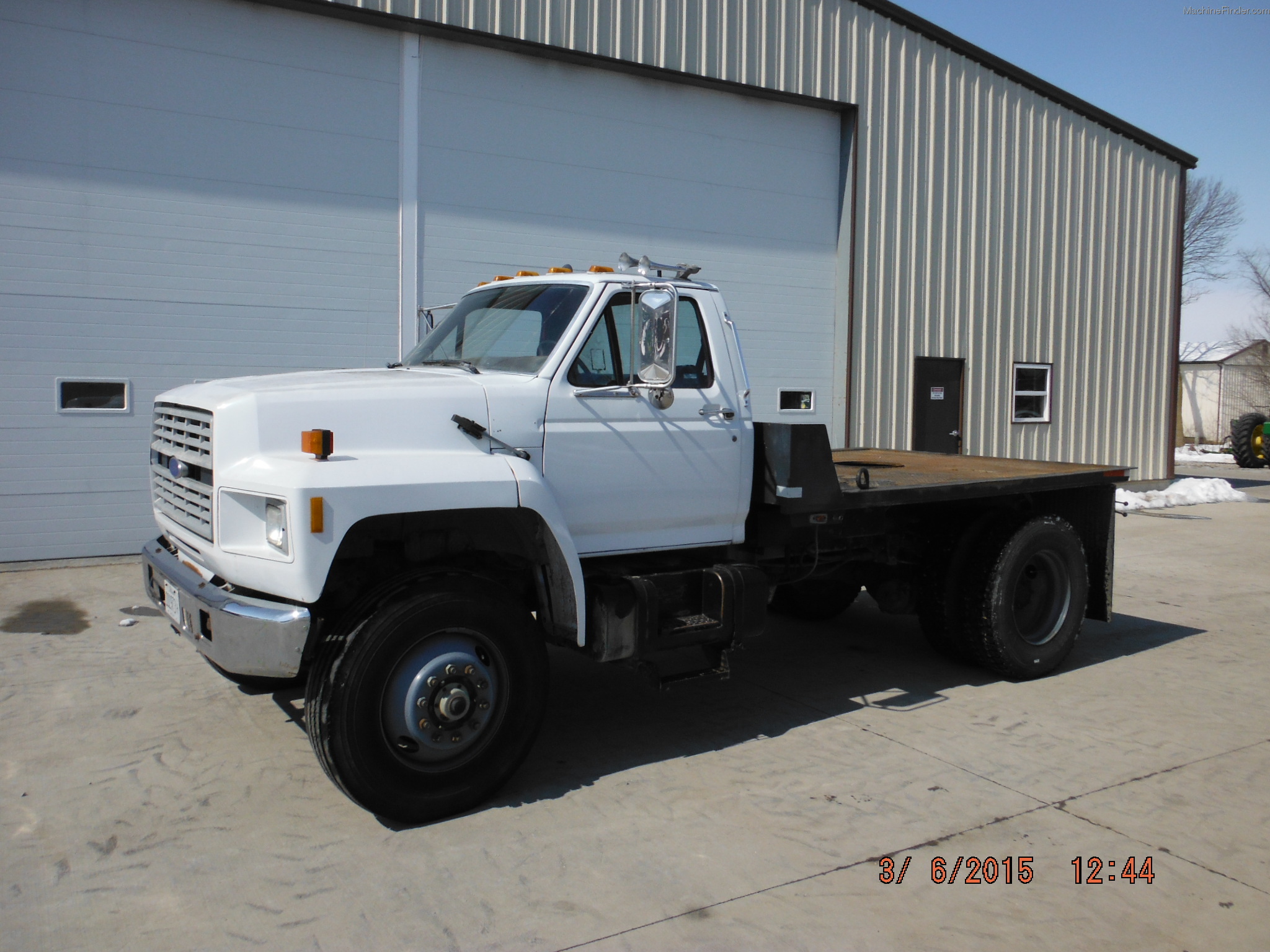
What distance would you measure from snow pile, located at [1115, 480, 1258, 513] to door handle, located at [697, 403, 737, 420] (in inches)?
498

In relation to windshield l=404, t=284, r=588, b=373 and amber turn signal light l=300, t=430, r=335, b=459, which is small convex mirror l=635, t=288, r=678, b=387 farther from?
amber turn signal light l=300, t=430, r=335, b=459

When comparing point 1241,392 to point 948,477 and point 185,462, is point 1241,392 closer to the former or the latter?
point 948,477

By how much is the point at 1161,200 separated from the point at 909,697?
16030mm

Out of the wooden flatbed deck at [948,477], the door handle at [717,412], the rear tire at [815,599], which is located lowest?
the rear tire at [815,599]

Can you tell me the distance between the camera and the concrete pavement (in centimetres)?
343

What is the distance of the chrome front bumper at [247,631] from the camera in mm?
3916

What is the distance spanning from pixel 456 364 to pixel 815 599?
13.4 feet

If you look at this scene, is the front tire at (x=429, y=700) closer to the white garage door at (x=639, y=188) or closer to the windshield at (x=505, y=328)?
the windshield at (x=505, y=328)

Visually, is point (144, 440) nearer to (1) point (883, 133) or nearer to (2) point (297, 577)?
(2) point (297, 577)

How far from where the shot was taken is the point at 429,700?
4195 mm

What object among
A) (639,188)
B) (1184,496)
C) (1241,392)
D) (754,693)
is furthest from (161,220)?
(1241,392)

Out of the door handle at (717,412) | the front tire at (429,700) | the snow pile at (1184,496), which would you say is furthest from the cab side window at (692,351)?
the snow pile at (1184,496)

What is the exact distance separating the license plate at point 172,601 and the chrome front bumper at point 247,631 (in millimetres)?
189

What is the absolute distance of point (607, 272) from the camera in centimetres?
516
